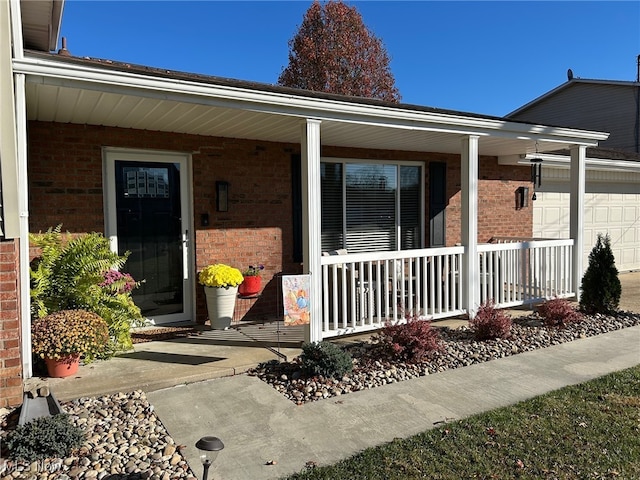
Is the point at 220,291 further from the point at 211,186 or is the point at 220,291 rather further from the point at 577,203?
the point at 577,203

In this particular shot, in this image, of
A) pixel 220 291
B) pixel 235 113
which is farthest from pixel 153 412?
pixel 235 113

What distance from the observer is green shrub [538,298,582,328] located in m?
5.96

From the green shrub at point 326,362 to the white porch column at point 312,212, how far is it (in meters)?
0.66

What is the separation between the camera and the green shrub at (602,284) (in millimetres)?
6586

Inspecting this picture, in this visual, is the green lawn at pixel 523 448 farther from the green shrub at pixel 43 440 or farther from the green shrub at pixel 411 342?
the green shrub at pixel 43 440

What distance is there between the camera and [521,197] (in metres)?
9.14

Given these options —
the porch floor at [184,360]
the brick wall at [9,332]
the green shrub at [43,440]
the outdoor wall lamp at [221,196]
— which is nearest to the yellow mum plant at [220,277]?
the porch floor at [184,360]

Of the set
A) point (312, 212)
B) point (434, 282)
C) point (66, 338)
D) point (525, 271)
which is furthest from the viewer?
point (525, 271)

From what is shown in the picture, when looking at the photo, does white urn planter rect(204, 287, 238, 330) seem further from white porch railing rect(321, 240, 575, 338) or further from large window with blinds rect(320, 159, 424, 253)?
large window with blinds rect(320, 159, 424, 253)

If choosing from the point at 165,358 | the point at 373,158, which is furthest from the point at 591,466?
the point at 373,158

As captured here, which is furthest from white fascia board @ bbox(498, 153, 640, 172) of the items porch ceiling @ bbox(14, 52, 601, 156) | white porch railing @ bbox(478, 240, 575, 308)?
white porch railing @ bbox(478, 240, 575, 308)

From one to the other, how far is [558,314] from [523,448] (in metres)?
3.43

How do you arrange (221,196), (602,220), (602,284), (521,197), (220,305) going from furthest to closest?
(602,220) < (521,197) < (602,284) < (221,196) < (220,305)

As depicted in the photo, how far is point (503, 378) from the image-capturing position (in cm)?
435
